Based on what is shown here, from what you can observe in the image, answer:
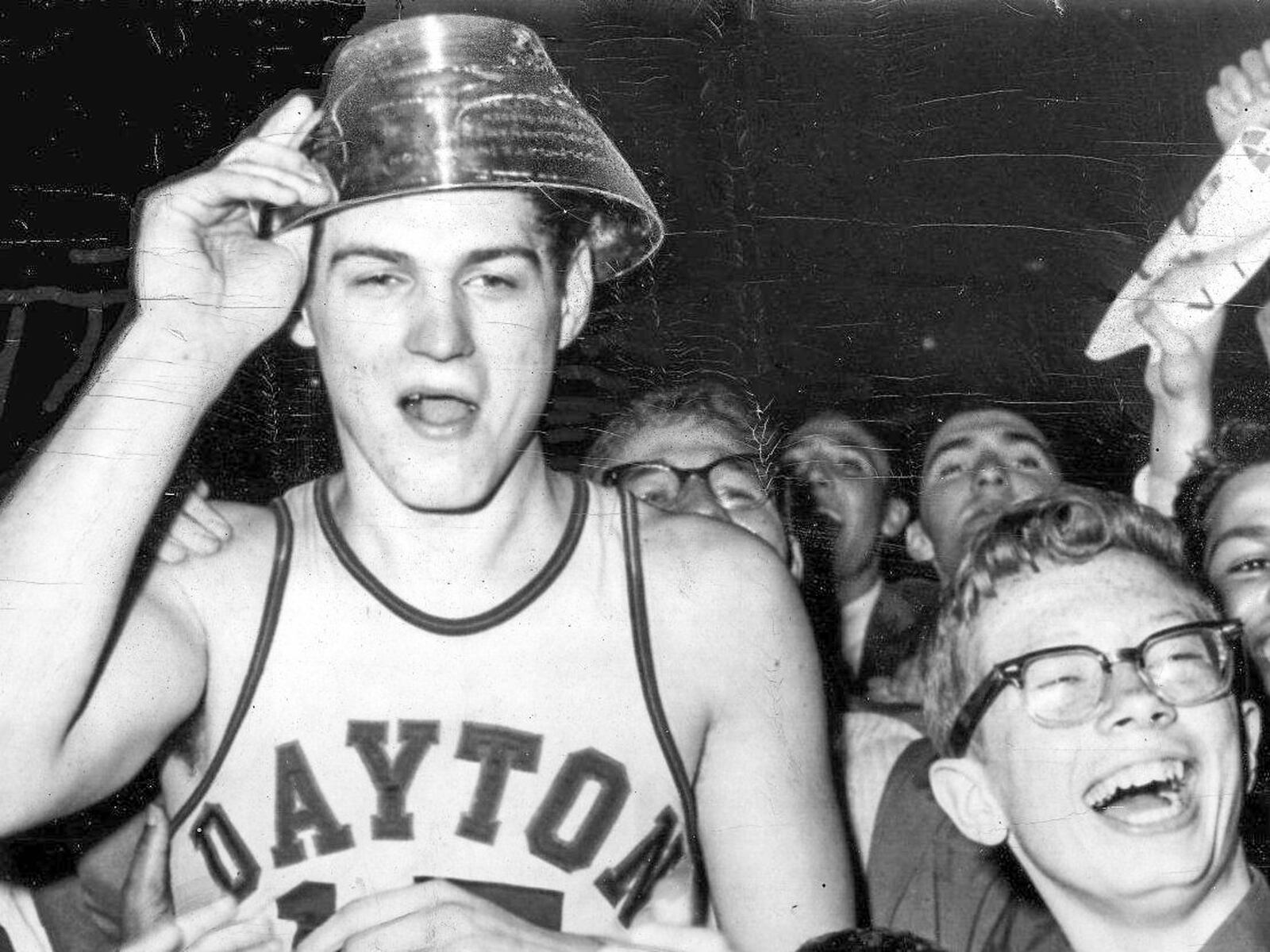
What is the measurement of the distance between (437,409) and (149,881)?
553mm

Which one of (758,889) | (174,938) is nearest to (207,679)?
(174,938)

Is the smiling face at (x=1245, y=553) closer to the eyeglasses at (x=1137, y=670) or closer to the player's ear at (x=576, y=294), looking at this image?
the eyeglasses at (x=1137, y=670)

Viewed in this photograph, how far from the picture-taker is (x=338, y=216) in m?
1.28

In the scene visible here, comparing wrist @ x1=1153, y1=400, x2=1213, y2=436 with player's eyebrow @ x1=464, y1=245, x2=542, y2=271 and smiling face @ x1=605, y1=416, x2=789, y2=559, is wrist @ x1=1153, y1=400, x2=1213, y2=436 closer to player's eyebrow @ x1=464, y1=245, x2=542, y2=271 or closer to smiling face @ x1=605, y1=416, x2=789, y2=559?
smiling face @ x1=605, y1=416, x2=789, y2=559

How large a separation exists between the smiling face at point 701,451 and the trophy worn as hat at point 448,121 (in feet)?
0.96

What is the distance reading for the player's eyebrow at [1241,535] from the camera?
1517 mm

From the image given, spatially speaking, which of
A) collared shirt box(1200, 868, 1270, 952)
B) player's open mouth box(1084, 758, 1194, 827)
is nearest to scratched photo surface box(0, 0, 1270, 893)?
player's open mouth box(1084, 758, 1194, 827)

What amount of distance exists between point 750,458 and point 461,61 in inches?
21.8

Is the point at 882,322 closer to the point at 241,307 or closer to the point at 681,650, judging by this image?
the point at 681,650

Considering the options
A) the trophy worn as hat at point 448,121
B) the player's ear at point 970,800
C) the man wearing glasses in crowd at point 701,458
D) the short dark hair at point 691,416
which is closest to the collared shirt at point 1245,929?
the player's ear at point 970,800

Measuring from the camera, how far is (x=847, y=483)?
1474 mm

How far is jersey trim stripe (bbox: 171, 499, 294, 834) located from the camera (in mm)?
1249

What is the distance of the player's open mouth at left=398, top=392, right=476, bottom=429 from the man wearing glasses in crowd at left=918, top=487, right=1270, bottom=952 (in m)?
0.58

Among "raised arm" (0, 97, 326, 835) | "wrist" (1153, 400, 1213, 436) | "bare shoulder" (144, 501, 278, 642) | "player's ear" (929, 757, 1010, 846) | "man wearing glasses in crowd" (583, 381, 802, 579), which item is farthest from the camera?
"wrist" (1153, 400, 1213, 436)
